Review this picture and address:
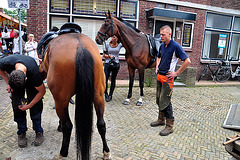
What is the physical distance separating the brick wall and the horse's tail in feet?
20.9

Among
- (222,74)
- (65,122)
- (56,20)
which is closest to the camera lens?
(65,122)

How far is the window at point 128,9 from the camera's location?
862cm

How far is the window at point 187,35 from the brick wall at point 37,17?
7.28m

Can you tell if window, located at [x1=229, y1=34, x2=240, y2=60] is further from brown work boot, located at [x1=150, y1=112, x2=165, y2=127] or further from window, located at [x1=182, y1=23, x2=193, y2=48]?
brown work boot, located at [x1=150, y1=112, x2=165, y2=127]

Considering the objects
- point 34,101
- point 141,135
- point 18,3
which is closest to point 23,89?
point 34,101

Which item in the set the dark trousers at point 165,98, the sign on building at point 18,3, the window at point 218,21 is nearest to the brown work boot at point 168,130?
the dark trousers at point 165,98

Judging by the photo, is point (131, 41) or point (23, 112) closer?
point (23, 112)

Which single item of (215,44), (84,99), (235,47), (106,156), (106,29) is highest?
(106,29)

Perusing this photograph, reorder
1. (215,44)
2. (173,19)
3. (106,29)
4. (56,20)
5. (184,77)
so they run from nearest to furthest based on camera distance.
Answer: (106,29) < (56,20) < (184,77) < (173,19) < (215,44)

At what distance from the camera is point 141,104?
18.1ft

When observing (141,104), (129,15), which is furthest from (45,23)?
(141,104)

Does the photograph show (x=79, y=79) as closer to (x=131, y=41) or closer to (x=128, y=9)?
(x=131, y=41)

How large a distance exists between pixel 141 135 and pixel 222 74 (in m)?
8.88

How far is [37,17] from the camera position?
7477 millimetres
